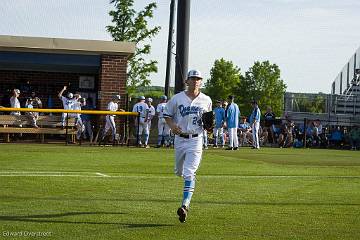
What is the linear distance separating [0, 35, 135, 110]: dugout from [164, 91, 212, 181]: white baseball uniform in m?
19.4

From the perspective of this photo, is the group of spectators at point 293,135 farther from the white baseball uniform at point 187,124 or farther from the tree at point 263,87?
the tree at point 263,87

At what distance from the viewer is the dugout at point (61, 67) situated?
2875 centimetres

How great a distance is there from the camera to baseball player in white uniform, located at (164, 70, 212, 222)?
935 centimetres

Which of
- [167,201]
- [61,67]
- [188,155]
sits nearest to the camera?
[188,155]

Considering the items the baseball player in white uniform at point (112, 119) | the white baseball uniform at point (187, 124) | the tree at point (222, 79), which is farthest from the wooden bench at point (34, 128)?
the tree at point (222, 79)

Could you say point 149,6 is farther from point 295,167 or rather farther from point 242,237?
point 242,237

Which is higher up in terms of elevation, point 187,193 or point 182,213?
point 187,193

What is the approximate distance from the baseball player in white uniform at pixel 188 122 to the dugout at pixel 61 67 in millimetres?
19387

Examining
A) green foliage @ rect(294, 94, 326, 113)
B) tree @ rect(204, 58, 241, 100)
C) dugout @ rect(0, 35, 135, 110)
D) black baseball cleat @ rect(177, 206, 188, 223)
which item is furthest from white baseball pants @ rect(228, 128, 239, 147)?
tree @ rect(204, 58, 241, 100)

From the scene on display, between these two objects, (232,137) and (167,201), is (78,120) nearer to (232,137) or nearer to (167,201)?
(232,137)

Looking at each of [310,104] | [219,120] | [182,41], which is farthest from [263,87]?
[182,41]

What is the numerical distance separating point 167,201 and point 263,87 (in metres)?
68.9

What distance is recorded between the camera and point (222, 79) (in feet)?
241

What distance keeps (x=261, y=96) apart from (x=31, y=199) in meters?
68.1
